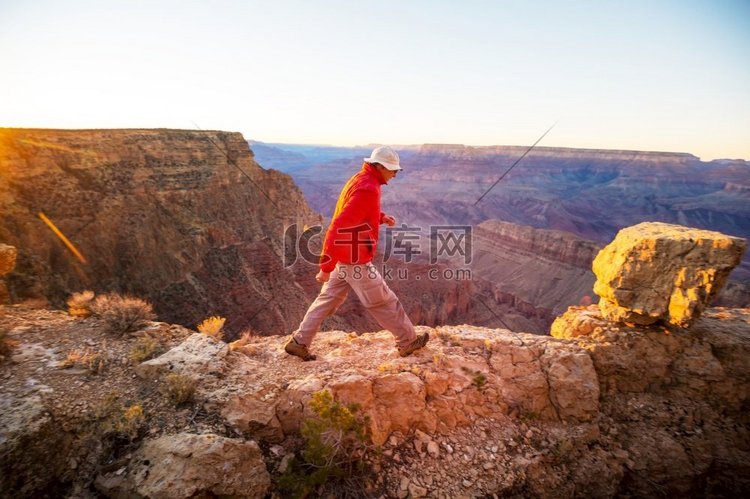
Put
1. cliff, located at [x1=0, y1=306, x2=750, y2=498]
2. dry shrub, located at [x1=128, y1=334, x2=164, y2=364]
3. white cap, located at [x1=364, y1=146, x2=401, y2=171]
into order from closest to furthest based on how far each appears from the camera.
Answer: cliff, located at [x1=0, y1=306, x2=750, y2=498]
dry shrub, located at [x1=128, y1=334, x2=164, y2=364]
white cap, located at [x1=364, y1=146, x2=401, y2=171]

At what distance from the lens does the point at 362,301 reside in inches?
133

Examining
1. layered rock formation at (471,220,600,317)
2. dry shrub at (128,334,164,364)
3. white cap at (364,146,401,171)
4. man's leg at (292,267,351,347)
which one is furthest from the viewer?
layered rock formation at (471,220,600,317)

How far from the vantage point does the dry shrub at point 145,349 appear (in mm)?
2900

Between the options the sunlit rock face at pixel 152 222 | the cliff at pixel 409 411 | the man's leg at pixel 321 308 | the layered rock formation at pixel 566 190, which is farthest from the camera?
the layered rock formation at pixel 566 190

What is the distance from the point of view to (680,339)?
11.7ft

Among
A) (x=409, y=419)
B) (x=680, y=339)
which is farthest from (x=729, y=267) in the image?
(x=409, y=419)

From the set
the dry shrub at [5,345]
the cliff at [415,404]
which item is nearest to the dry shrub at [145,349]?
the cliff at [415,404]

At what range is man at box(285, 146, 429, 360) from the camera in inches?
125

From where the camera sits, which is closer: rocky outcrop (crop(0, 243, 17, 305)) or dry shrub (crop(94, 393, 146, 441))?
dry shrub (crop(94, 393, 146, 441))

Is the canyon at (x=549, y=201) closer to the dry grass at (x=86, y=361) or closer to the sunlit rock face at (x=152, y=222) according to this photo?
the sunlit rock face at (x=152, y=222)

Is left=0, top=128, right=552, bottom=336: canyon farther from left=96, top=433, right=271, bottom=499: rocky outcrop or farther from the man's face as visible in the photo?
the man's face

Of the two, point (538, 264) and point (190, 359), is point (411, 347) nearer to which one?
point (190, 359)

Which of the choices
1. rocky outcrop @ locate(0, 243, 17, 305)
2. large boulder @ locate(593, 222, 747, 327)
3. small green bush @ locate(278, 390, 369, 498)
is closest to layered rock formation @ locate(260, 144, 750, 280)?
large boulder @ locate(593, 222, 747, 327)

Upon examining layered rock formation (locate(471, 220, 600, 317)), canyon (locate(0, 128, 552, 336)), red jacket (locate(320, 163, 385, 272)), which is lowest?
layered rock formation (locate(471, 220, 600, 317))
